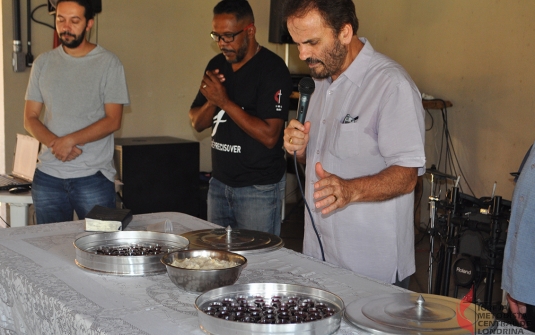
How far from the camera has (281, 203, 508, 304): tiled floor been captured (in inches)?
161

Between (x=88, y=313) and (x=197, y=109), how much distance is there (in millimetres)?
1759

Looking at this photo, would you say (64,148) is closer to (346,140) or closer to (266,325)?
(346,140)

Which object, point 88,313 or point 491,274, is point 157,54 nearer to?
point 491,274

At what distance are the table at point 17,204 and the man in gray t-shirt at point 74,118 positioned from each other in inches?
21.9

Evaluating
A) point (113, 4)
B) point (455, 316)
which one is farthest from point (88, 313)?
point (113, 4)

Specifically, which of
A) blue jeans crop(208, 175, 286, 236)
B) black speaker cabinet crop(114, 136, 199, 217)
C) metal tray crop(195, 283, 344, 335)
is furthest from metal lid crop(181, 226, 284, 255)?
black speaker cabinet crop(114, 136, 199, 217)

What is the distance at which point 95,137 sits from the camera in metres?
2.91

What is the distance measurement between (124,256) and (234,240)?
0.43m

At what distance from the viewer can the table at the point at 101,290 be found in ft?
4.69

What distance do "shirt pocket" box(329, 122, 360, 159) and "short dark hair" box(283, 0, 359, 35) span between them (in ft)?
0.96

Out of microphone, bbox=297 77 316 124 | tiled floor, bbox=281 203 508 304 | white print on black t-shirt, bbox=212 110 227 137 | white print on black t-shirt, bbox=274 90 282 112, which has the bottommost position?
tiled floor, bbox=281 203 508 304

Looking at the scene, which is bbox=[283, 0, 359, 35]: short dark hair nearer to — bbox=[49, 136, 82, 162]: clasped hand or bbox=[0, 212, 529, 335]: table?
bbox=[0, 212, 529, 335]: table

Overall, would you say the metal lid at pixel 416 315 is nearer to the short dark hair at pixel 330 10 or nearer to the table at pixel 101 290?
the table at pixel 101 290

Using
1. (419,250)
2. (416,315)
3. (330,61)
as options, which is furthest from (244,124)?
(419,250)
